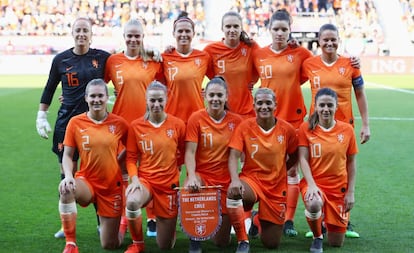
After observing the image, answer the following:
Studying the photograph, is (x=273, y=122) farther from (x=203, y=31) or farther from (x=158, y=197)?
(x=203, y=31)

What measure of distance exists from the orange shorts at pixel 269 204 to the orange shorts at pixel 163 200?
1.91ft

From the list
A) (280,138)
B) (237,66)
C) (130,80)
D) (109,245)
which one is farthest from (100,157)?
(237,66)

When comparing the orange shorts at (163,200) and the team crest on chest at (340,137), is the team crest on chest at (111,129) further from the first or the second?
the team crest on chest at (340,137)

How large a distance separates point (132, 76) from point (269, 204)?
5.29 ft

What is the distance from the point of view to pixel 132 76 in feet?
21.0

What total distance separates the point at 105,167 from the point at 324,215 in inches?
70.6

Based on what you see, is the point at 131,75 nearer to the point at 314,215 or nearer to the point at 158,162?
the point at 158,162

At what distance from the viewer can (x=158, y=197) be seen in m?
5.83

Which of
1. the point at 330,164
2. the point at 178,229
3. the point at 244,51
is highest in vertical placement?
the point at 244,51

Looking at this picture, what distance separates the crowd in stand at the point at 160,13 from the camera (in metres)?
32.5

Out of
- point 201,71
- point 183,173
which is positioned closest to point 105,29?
point 183,173

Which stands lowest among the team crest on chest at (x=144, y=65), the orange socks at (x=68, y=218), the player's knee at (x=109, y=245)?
the player's knee at (x=109, y=245)

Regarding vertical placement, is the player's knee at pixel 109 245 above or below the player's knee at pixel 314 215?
below

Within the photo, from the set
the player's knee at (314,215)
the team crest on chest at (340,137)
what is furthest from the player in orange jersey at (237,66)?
the player's knee at (314,215)
